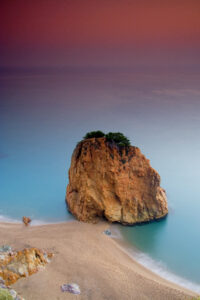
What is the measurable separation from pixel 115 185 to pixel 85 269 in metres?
5.61

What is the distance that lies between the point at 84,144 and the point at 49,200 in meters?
4.84

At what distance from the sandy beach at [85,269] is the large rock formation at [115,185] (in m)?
0.97

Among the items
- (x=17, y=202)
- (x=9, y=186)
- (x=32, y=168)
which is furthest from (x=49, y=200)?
(x=32, y=168)

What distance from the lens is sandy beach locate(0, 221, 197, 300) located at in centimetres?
1246

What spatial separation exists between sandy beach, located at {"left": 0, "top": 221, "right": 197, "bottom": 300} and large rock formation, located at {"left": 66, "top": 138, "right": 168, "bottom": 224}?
969 millimetres

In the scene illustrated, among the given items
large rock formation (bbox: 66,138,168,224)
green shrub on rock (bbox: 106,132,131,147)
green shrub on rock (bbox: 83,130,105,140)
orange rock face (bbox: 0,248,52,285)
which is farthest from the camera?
green shrub on rock (bbox: 83,130,105,140)

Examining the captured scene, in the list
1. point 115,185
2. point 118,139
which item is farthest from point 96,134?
point 115,185

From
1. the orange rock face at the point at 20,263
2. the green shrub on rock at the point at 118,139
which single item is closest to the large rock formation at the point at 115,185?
the green shrub on rock at the point at 118,139

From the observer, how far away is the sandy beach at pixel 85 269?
12.5m

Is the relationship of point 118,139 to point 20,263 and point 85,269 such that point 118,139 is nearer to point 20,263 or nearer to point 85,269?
point 85,269

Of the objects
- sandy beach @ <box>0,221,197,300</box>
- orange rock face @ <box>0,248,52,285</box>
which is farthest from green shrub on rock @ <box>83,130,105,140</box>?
orange rock face @ <box>0,248,52,285</box>

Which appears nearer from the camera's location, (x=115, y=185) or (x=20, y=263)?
(x=20, y=263)

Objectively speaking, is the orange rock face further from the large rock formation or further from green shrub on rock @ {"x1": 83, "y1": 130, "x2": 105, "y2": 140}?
green shrub on rock @ {"x1": 83, "y1": 130, "x2": 105, "y2": 140}

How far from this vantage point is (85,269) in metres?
13.7
